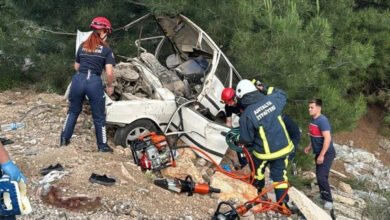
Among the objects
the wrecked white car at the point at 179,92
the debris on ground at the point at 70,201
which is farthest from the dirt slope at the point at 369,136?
the debris on ground at the point at 70,201

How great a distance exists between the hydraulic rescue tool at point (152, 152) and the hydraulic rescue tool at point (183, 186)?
1.27 feet

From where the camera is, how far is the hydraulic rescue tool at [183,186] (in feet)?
17.2

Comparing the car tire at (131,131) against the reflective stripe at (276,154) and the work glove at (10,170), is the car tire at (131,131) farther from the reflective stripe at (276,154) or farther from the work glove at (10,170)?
the work glove at (10,170)

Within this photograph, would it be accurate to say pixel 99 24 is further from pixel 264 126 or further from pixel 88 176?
pixel 264 126

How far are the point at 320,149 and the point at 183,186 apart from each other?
6.47 ft

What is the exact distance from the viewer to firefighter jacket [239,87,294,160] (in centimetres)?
517

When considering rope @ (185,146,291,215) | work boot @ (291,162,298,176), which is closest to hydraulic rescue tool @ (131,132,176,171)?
rope @ (185,146,291,215)

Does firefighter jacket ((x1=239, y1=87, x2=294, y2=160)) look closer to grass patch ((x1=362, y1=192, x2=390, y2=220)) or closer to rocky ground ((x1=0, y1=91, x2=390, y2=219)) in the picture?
rocky ground ((x1=0, y1=91, x2=390, y2=219))

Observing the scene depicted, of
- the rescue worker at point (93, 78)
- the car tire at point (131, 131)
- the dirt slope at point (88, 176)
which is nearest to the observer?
the dirt slope at point (88, 176)

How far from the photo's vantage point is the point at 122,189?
15.6ft

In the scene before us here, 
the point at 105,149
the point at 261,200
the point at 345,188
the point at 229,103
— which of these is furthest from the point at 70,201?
the point at 345,188

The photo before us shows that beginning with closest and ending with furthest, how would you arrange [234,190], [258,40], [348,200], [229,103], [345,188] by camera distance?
[234,190] < [229,103] < [348,200] < [258,40] < [345,188]

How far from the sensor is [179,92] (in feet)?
23.0

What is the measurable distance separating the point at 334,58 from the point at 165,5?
319 centimetres
